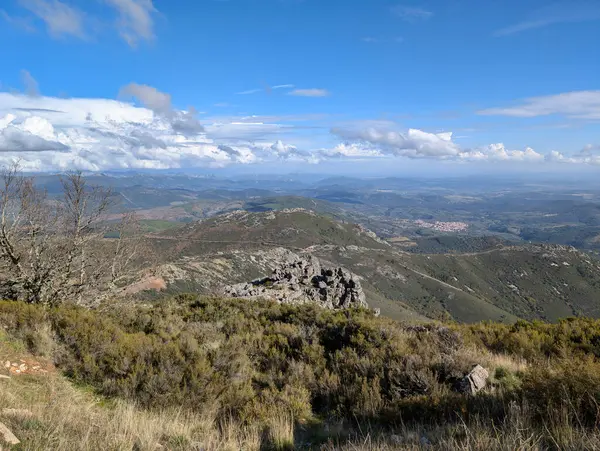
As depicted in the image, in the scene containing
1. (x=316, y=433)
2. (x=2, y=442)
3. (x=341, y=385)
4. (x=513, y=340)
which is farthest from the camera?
(x=513, y=340)

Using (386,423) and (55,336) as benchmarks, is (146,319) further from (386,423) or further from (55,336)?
(386,423)

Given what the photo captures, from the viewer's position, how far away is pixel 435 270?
469 ft

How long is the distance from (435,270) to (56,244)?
472ft

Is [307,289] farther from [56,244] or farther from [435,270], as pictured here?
[435,270]

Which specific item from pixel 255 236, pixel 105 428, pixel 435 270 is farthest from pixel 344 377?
pixel 255 236

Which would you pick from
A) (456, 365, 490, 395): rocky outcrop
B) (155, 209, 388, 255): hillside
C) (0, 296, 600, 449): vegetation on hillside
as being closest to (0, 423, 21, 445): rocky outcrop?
(0, 296, 600, 449): vegetation on hillside

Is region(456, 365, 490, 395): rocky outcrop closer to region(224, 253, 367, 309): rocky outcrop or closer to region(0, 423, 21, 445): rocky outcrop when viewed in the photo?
region(0, 423, 21, 445): rocky outcrop

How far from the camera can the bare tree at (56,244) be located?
14180 mm

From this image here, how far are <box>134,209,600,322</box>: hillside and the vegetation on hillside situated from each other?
67660mm

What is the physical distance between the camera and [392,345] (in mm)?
8812

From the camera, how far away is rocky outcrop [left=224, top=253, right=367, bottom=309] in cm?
2869

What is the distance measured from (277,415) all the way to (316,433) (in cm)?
71

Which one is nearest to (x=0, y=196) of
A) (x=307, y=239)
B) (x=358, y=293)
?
(x=358, y=293)

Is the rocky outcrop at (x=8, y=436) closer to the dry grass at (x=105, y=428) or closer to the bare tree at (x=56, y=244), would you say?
the dry grass at (x=105, y=428)
